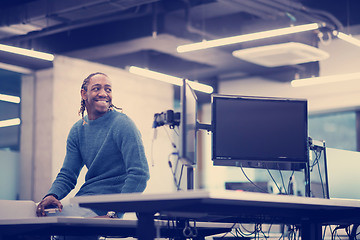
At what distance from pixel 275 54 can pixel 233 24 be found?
1.53 m

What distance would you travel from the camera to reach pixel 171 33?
26.3 feet

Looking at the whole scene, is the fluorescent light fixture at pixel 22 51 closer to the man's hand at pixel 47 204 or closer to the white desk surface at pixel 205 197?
the man's hand at pixel 47 204

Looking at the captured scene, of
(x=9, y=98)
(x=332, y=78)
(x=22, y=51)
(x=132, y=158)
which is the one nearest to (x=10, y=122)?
(x=9, y=98)

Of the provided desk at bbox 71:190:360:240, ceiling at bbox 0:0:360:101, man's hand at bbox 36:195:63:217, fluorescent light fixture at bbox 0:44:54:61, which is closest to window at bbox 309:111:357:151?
ceiling at bbox 0:0:360:101

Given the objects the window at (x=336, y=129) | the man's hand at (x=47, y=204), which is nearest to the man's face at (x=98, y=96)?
the man's hand at (x=47, y=204)

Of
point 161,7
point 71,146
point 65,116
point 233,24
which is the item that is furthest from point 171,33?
point 71,146

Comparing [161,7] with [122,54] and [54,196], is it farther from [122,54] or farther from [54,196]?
[54,196]

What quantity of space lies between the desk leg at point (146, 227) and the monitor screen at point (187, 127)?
312mm

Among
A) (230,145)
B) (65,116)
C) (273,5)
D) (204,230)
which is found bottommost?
(204,230)

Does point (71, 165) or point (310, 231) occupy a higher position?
point (71, 165)

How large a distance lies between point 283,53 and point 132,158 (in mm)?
4823

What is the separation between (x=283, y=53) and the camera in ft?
24.0

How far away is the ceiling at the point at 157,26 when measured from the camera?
7.20 metres

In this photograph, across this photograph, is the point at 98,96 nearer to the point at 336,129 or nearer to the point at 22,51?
the point at 22,51
